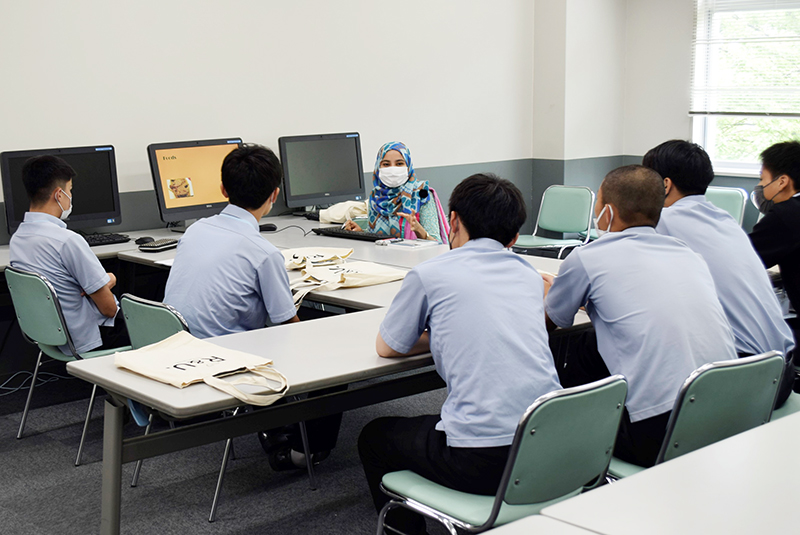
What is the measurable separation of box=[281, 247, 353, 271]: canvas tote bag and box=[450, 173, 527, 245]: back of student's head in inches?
48.6

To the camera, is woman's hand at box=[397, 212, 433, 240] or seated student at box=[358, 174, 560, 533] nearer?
→ seated student at box=[358, 174, 560, 533]

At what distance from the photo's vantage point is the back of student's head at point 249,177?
2604 millimetres

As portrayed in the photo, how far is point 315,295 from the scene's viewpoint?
274cm

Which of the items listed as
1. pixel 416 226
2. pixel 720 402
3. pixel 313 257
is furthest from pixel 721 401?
pixel 416 226

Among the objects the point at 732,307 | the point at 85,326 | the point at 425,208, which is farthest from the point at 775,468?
the point at 425,208

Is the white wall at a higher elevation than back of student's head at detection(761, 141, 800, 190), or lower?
higher

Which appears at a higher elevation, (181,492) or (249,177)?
(249,177)

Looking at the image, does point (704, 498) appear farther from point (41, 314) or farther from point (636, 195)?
point (41, 314)

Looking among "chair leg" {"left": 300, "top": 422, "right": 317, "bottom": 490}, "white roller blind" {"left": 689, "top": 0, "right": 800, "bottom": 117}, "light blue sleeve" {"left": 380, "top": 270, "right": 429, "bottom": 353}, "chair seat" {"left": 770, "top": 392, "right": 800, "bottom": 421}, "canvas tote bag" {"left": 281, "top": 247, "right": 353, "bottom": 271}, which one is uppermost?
"white roller blind" {"left": 689, "top": 0, "right": 800, "bottom": 117}

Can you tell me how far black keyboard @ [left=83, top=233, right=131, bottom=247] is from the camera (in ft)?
13.0

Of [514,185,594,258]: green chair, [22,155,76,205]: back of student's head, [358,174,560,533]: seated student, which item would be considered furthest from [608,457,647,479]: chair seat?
[514,185,594,258]: green chair

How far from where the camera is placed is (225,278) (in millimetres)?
2539

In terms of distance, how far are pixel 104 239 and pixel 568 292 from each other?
2706 millimetres

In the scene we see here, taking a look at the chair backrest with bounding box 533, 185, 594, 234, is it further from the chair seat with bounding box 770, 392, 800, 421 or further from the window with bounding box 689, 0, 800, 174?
the chair seat with bounding box 770, 392, 800, 421
